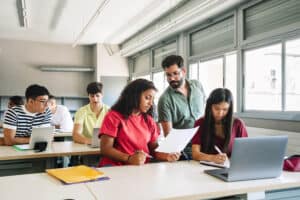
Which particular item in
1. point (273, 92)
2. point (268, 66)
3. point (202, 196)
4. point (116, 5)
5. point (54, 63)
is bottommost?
point (202, 196)

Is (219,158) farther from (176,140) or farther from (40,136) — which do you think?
(40,136)

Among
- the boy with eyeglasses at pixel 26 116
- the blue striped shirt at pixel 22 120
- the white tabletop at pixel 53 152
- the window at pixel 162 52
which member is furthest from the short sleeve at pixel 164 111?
the window at pixel 162 52

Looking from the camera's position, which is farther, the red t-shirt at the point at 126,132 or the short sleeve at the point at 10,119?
the short sleeve at the point at 10,119

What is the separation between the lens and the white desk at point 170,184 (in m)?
1.38

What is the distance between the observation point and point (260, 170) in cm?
164

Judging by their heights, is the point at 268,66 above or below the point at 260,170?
above

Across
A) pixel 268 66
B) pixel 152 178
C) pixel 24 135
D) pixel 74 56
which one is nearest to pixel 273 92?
pixel 268 66

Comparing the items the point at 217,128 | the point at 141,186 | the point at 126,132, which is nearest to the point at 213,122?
the point at 217,128

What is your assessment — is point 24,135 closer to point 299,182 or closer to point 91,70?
point 299,182

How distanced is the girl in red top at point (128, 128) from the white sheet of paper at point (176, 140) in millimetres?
134

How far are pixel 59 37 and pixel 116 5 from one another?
303 cm

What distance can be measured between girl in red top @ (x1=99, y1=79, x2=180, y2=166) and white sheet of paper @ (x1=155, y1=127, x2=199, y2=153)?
0.44ft

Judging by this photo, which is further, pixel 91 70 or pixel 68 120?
pixel 91 70

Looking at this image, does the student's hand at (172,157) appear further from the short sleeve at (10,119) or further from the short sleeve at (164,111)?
the short sleeve at (10,119)
